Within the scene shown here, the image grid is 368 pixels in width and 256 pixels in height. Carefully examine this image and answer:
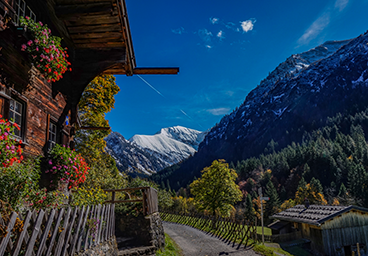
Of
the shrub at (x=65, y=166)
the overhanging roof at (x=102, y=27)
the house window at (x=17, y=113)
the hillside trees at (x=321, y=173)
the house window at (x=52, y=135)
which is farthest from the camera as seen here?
the hillside trees at (x=321, y=173)

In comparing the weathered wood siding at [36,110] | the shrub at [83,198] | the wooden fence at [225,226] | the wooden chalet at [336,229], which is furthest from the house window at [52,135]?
the wooden chalet at [336,229]

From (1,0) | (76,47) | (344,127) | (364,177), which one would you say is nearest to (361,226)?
(76,47)

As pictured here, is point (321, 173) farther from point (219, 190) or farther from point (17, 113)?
point (17, 113)

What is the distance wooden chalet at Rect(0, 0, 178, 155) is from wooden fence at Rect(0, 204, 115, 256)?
2.34m

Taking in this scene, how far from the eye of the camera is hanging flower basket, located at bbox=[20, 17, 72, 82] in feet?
19.1

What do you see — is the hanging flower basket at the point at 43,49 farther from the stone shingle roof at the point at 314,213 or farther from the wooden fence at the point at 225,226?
the stone shingle roof at the point at 314,213

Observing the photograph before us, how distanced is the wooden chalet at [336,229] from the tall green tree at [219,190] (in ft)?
37.3

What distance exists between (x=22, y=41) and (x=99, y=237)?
490 cm

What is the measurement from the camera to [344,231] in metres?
21.9

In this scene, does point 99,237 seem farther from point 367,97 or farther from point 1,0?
point 367,97

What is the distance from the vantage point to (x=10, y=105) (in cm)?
584

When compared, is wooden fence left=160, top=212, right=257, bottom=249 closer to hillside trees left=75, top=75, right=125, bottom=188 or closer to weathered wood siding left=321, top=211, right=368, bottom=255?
weathered wood siding left=321, top=211, right=368, bottom=255

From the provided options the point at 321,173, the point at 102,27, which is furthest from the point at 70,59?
the point at 321,173

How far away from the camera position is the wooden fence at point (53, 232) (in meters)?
3.36
